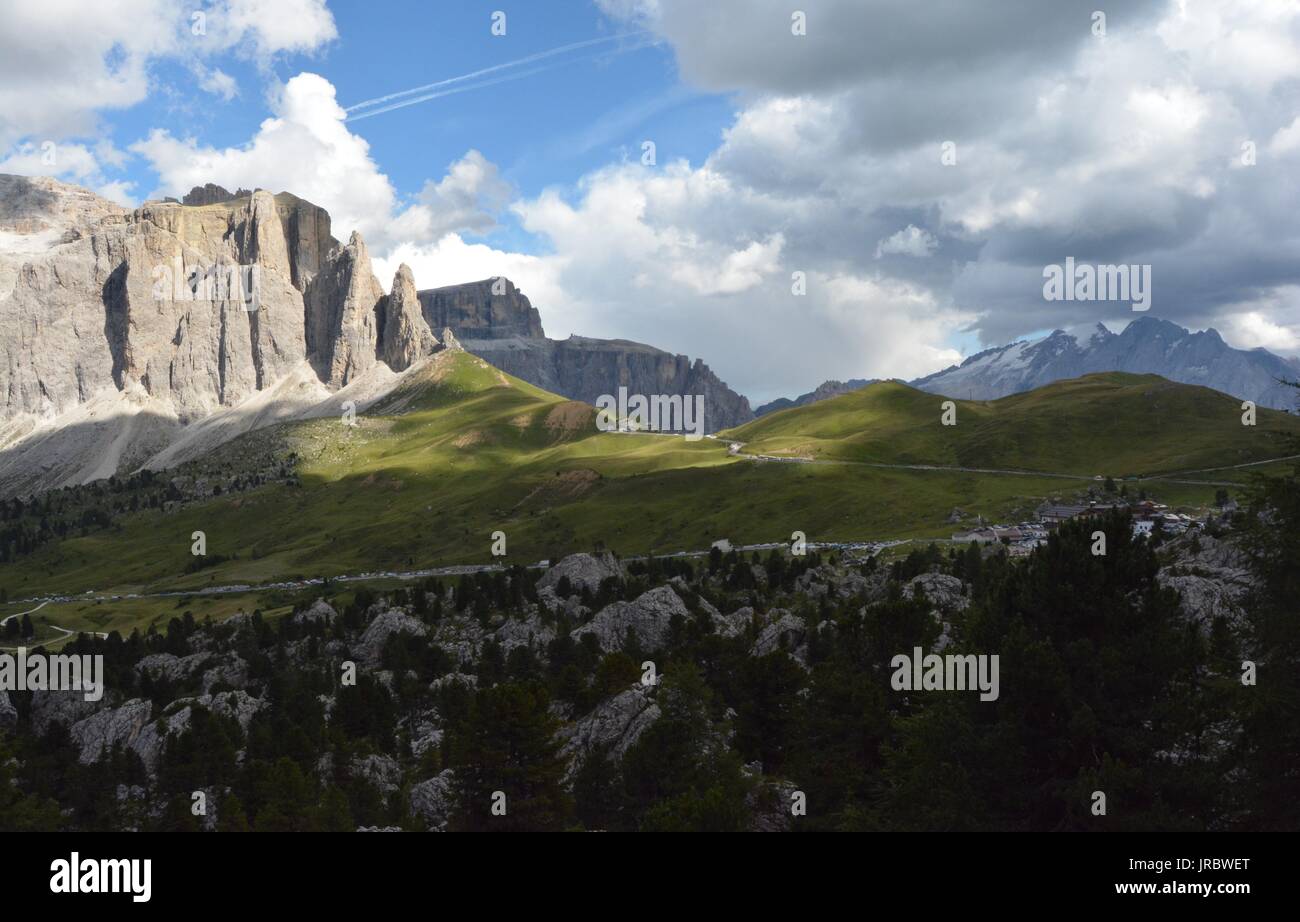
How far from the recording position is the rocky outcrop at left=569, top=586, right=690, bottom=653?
340 feet

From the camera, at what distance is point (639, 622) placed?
348 ft

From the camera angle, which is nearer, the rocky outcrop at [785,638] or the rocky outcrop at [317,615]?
the rocky outcrop at [785,638]

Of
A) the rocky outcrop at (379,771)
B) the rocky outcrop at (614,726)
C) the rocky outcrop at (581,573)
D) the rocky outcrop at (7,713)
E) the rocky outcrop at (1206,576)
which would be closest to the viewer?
the rocky outcrop at (614,726)

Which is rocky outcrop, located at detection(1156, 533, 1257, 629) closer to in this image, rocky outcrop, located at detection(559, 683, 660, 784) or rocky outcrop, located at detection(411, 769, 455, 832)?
rocky outcrop, located at detection(559, 683, 660, 784)

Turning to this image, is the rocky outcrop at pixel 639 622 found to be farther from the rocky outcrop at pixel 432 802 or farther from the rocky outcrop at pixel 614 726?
the rocky outcrop at pixel 432 802

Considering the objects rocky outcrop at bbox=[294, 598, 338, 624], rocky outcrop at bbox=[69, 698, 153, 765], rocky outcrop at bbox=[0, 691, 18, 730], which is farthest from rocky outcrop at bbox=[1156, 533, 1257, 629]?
rocky outcrop at bbox=[294, 598, 338, 624]

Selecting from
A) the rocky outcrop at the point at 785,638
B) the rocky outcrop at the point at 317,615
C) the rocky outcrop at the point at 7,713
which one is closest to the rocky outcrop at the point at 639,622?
the rocky outcrop at the point at 785,638

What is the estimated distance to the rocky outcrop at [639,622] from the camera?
10362cm

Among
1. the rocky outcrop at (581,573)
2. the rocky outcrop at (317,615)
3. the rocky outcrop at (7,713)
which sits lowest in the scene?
the rocky outcrop at (7,713)

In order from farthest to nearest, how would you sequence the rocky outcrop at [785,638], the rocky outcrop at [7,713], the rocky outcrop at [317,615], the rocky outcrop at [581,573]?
the rocky outcrop at [317,615], the rocky outcrop at [581,573], the rocky outcrop at [7,713], the rocky outcrop at [785,638]

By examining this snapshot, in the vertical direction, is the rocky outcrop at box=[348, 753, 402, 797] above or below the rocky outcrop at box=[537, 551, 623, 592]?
below

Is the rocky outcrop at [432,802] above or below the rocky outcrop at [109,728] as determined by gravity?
above

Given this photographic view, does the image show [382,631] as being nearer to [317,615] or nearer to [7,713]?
[317,615]
